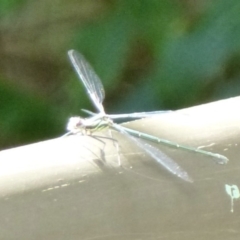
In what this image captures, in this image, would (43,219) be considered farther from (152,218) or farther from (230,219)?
(230,219)

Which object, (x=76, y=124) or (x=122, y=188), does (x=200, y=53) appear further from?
(x=122, y=188)

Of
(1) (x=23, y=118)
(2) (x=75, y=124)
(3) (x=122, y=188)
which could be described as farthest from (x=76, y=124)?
(1) (x=23, y=118)

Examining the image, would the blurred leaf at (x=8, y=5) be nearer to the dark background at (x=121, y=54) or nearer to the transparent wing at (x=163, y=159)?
the dark background at (x=121, y=54)

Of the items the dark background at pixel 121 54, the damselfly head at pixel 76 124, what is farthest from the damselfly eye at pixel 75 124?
the dark background at pixel 121 54

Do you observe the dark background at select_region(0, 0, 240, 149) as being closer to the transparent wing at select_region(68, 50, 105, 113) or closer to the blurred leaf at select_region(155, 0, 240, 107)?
the blurred leaf at select_region(155, 0, 240, 107)

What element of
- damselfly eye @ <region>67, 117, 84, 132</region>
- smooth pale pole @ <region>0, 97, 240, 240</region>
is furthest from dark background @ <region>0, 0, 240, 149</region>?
smooth pale pole @ <region>0, 97, 240, 240</region>

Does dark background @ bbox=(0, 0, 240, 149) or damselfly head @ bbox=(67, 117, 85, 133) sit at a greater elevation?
dark background @ bbox=(0, 0, 240, 149)
